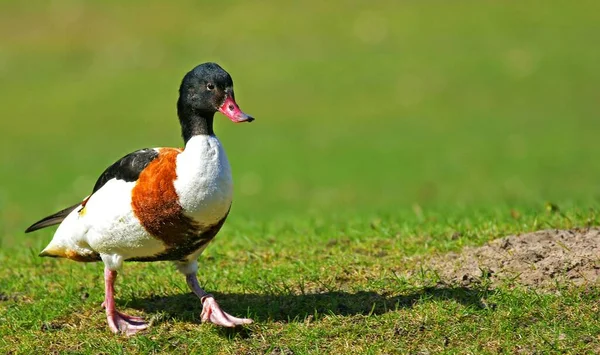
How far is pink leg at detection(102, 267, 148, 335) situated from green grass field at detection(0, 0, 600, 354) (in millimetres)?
72

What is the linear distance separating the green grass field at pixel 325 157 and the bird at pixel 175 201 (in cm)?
39

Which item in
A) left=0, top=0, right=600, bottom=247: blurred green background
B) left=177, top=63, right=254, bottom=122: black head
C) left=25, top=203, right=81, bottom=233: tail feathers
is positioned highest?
left=177, top=63, right=254, bottom=122: black head

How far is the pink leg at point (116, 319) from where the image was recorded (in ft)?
17.2

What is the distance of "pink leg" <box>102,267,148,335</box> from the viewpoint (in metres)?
5.24

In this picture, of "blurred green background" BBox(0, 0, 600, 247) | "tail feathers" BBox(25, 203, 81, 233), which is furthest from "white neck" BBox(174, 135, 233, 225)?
"blurred green background" BBox(0, 0, 600, 247)

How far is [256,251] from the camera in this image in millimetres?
6910

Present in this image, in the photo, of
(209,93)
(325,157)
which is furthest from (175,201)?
(325,157)

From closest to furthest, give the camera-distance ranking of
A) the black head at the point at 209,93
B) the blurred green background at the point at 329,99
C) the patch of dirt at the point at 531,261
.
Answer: the black head at the point at 209,93 < the patch of dirt at the point at 531,261 < the blurred green background at the point at 329,99

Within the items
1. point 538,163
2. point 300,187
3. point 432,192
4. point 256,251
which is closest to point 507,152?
point 538,163

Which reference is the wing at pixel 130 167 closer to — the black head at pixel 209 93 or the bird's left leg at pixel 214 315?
the black head at pixel 209 93

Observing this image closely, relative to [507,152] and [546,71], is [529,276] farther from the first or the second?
[546,71]

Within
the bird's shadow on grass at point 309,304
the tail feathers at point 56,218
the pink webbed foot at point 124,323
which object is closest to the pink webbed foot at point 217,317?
the bird's shadow on grass at point 309,304

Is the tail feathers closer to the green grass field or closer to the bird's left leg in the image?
the green grass field

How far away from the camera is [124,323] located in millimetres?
5273
